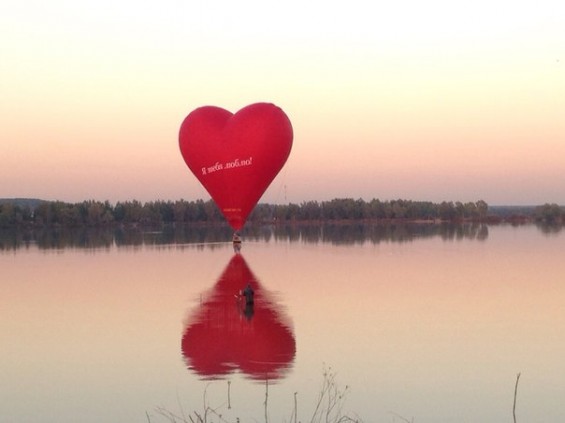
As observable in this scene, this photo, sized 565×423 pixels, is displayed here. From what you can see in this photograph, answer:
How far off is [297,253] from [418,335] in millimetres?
28407

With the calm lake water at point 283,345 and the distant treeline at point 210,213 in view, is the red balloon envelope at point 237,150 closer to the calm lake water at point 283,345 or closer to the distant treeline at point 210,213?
the calm lake water at point 283,345

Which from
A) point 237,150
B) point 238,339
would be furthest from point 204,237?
point 238,339

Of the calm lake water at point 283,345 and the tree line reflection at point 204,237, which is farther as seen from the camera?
the tree line reflection at point 204,237

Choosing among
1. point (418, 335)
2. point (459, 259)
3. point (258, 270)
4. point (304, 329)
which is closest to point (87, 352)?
point (304, 329)

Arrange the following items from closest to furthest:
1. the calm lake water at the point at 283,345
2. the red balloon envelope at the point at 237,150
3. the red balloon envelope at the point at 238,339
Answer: the calm lake water at the point at 283,345 < the red balloon envelope at the point at 238,339 < the red balloon envelope at the point at 237,150

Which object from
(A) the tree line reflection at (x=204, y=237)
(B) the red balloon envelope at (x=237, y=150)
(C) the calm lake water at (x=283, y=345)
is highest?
(B) the red balloon envelope at (x=237, y=150)

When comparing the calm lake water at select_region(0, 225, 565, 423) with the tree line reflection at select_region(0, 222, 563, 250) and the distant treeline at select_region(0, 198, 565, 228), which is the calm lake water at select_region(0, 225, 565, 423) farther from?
the distant treeline at select_region(0, 198, 565, 228)

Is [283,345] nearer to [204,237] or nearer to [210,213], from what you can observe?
[204,237]

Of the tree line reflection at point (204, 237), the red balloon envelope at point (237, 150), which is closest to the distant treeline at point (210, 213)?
the tree line reflection at point (204, 237)

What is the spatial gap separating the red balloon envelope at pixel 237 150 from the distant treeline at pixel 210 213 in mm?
82432

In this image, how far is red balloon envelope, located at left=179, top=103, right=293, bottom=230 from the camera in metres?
34.2

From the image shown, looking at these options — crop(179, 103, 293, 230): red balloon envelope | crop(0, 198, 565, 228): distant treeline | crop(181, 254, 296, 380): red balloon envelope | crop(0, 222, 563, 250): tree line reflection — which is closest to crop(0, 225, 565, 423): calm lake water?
crop(181, 254, 296, 380): red balloon envelope

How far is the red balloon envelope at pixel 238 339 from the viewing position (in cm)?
1470

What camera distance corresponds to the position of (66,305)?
2398 cm
